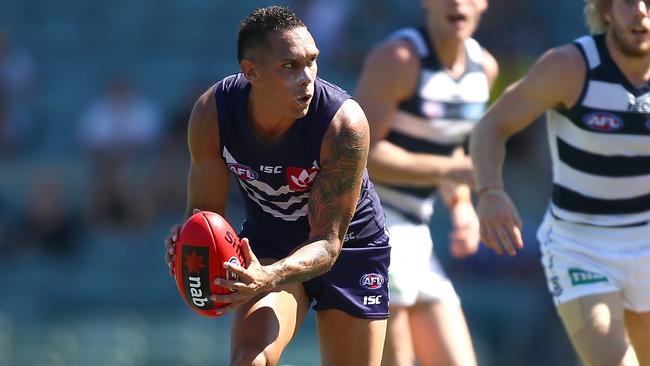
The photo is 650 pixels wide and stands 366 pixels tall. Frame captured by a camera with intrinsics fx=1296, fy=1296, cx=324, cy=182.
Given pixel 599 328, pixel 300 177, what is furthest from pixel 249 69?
pixel 599 328

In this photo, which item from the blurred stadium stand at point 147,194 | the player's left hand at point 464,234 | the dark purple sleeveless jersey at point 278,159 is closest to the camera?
the dark purple sleeveless jersey at point 278,159

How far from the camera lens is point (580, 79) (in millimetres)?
5625

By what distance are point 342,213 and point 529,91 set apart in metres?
1.15

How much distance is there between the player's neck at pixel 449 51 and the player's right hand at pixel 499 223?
125cm

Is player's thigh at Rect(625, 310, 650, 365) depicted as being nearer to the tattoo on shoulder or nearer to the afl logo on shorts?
the afl logo on shorts

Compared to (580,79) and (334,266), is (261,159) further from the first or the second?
(580,79)

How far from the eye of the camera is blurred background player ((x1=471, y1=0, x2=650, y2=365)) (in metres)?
5.59

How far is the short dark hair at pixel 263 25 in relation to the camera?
16.0ft

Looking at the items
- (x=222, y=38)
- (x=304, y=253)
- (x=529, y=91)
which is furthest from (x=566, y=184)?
(x=222, y=38)

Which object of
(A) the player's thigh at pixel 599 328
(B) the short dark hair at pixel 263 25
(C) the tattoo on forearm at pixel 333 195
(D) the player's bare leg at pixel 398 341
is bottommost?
(D) the player's bare leg at pixel 398 341

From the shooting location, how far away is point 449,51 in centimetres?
674

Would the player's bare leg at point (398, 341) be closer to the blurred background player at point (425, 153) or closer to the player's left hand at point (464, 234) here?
the blurred background player at point (425, 153)

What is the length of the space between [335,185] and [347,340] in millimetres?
716

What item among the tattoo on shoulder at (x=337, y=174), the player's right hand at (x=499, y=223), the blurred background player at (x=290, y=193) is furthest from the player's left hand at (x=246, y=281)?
the player's right hand at (x=499, y=223)
